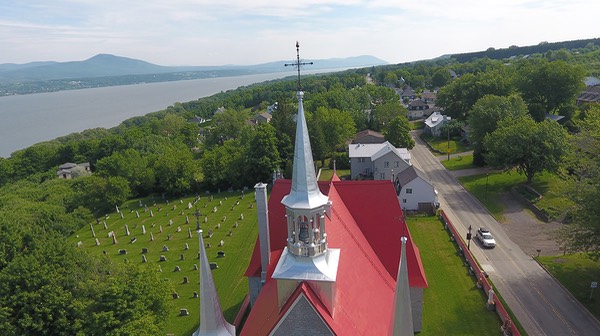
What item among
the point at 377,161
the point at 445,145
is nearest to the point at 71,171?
the point at 377,161

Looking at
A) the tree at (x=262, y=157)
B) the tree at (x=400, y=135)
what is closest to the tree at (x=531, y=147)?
the tree at (x=400, y=135)

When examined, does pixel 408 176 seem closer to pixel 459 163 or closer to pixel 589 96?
pixel 459 163

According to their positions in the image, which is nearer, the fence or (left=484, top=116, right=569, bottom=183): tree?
the fence

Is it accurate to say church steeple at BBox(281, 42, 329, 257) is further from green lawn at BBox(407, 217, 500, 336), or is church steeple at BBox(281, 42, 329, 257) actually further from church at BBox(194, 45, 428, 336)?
green lawn at BBox(407, 217, 500, 336)

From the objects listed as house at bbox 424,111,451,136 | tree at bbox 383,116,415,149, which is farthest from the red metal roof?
house at bbox 424,111,451,136

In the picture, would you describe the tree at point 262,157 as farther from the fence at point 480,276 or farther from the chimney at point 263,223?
the chimney at point 263,223

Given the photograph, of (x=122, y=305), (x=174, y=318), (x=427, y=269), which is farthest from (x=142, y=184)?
(x=427, y=269)
